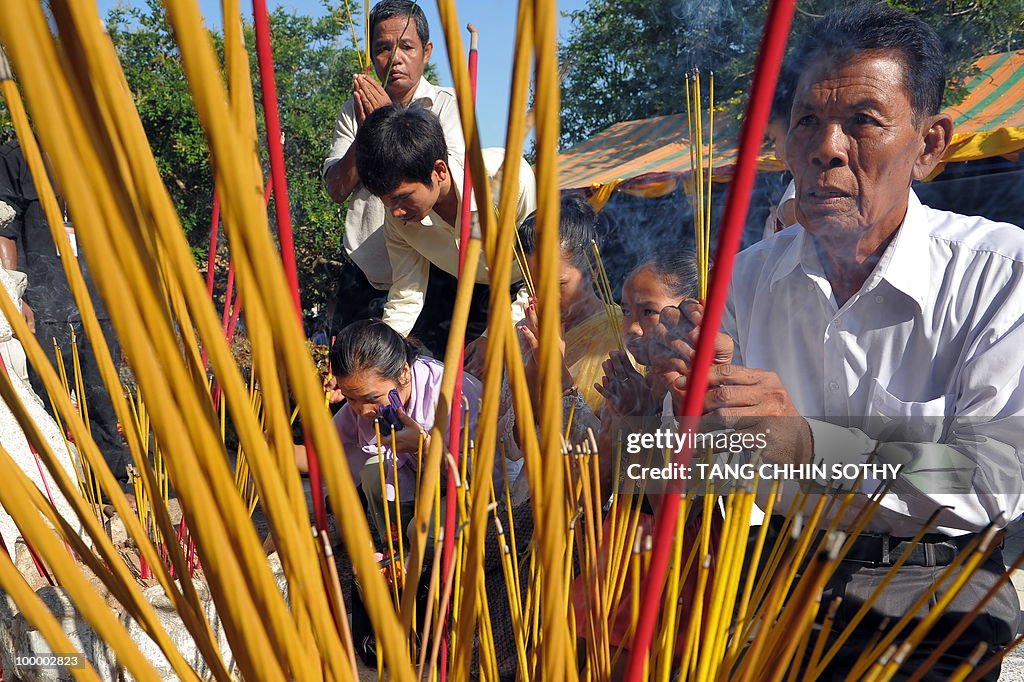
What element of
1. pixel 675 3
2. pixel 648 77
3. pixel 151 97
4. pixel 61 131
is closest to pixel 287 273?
pixel 61 131

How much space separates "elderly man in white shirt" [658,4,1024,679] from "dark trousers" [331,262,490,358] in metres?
0.86

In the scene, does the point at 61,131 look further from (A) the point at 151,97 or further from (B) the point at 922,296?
(A) the point at 151,97

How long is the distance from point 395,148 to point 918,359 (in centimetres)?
95

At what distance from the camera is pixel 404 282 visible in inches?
74.2

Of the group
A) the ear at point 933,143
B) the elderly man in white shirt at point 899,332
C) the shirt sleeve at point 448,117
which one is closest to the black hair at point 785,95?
the elderly man in white shirt at point 899,332

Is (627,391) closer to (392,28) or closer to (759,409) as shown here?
(759,409)

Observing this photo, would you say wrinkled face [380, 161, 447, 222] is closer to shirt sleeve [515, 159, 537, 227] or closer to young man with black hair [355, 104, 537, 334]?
young man with black hair [355, 104, 537, 334]

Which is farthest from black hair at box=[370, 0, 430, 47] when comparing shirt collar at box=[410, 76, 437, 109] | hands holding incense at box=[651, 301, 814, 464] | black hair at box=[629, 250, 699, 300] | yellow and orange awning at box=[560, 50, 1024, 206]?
hands holding incense at box=[651, 301, 814, 464]

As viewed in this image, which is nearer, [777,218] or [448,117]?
[777,218]

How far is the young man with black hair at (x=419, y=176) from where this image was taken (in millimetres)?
1471

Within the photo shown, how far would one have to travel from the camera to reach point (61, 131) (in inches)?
11.1

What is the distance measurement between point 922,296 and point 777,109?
0.90ft

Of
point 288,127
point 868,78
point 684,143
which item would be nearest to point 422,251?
point 684,143

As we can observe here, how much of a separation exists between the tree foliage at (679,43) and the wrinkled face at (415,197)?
1.16 feet
